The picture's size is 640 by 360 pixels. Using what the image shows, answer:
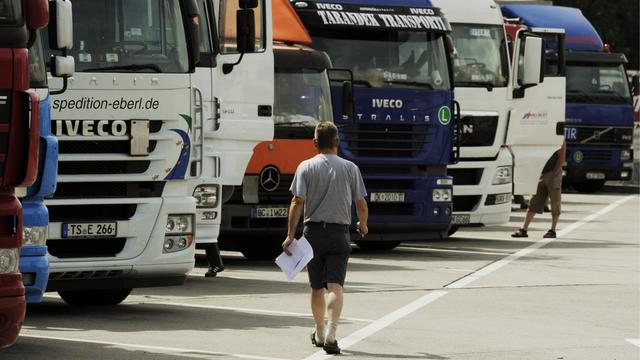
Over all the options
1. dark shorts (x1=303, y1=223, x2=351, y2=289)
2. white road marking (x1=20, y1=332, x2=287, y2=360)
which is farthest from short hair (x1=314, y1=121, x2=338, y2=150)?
white road marking (x1=20, y1=332, x2=287, y2=360)

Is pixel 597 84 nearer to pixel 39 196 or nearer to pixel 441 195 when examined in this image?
pixel 441 195

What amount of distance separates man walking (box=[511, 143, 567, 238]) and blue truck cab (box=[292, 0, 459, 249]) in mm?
3859

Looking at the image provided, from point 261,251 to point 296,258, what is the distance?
822 centimetres

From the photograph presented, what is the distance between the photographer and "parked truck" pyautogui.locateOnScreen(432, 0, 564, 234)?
23469 millimetres

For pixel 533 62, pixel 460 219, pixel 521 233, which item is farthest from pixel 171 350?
pixel 521 233

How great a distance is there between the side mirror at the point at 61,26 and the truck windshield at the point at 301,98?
7.98 m

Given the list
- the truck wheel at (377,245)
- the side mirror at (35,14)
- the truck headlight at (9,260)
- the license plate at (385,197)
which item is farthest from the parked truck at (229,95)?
the truck headlight at (9,260)

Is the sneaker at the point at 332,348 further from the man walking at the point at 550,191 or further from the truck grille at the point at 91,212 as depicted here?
the man walking at the point at 550,191

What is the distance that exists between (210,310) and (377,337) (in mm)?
2178

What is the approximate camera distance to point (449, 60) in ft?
70.7

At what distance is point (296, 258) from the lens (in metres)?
11.9

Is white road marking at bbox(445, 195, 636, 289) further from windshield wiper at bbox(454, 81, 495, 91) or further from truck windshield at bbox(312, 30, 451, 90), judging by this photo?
truck windshield at bbox(312, 30, 451, 90)

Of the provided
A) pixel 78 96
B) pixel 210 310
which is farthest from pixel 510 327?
pixel 78 96

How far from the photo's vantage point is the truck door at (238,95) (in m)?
17.2
